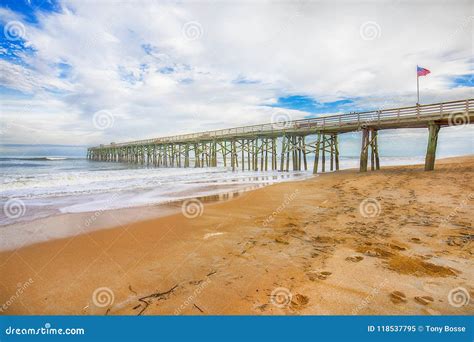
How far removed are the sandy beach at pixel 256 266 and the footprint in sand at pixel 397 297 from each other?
0.02 m

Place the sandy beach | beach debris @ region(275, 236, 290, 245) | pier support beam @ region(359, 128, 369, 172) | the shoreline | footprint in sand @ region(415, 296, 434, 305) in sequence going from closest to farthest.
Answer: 1. footprint in sand @ region(415, 296, 434, 305)
2. the sandy beach
3. beach debris @ region(275, 236, 290, 245)
4. the shoreline
5. pier support beam @ region(359, 128, 369, 172)

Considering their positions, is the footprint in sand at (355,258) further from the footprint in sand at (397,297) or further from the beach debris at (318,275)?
the footprint in sand at (397,297)

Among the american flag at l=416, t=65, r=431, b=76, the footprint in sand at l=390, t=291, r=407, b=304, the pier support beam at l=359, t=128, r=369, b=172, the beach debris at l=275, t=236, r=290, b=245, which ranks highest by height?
the american flag at l=416, t=65, r=431, b=76

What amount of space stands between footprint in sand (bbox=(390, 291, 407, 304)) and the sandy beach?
0.02 m

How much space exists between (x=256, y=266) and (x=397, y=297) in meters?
1.88

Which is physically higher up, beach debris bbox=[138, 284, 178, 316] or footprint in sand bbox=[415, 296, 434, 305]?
footprint in sand bbox=[415, 296, 434, 305]

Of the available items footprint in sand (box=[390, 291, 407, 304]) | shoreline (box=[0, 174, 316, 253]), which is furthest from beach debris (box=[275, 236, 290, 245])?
shoreline (box=[0, 174, 316, 253])

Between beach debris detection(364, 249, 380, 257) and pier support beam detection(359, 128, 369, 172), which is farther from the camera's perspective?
pier support beam detection(359, 128, 369, 172)

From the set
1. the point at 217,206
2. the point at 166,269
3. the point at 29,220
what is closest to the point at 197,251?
the point at 166,269

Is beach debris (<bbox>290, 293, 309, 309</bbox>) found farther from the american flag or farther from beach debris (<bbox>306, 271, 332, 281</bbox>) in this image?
the american flag

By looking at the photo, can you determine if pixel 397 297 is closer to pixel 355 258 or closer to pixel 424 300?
pixel 424 300

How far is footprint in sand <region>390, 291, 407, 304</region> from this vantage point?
2909 millimetres

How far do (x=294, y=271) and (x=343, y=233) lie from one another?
223 centimetres

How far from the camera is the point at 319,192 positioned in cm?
1095
